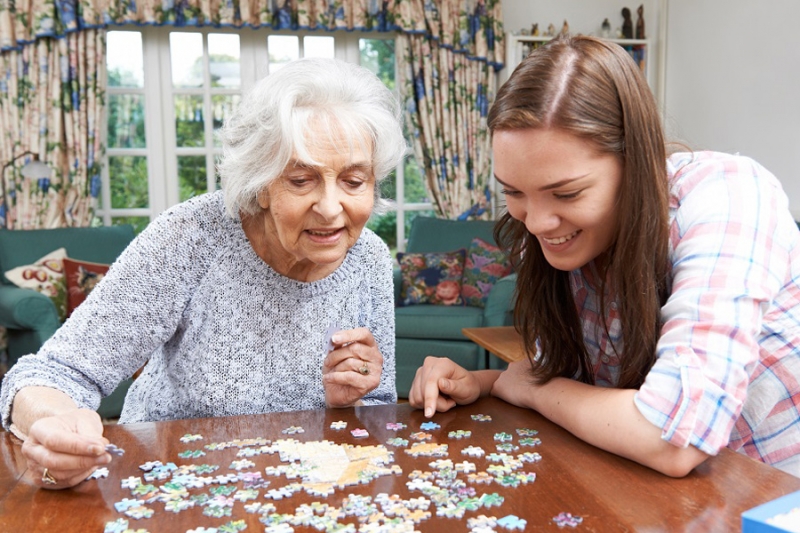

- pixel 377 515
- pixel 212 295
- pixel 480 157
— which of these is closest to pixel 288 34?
pixel 480 157

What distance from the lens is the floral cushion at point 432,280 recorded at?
5.86m

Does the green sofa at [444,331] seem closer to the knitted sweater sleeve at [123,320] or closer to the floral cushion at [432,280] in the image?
the floral cushion at [432,280]

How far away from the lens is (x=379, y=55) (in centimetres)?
707

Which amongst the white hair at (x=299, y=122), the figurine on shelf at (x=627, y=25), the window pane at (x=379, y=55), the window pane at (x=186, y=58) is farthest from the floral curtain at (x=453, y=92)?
the white hair at (x=299, y=122)

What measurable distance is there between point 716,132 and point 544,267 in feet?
17.2

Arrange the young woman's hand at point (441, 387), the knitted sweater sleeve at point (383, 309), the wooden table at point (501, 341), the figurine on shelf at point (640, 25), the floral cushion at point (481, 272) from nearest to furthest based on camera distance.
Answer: the young woman's hand at point (441, 387) < the knitted sweater sleeve at point (383, 309) < the wooden table at point (501, 341) < the floral cushion at point (481, 272) < the figurine on shelf at point (640, 25)

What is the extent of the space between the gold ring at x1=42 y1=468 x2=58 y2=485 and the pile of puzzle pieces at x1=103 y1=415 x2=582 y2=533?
12cm

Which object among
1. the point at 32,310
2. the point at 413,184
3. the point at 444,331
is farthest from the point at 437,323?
the point at 32,310

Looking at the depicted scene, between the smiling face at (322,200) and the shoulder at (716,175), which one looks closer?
the shoulder at (716,175)

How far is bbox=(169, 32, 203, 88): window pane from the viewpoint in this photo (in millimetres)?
6609

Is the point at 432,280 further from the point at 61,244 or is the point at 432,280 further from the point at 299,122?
the point at 299,122

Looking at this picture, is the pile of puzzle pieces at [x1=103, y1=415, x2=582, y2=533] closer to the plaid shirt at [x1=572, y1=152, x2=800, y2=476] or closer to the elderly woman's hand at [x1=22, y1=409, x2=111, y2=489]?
the elderly woman's hand at [x1=22, y1=409, x2=111, y2=489]

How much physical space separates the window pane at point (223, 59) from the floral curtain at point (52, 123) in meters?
0.89

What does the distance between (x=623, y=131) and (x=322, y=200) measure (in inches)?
Result: 25.6
